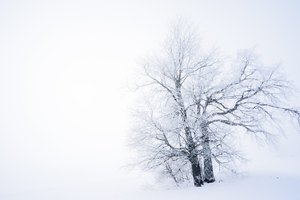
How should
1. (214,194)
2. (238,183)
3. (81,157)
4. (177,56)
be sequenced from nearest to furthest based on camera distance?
(214,194)
(238,183)
(177,56)
(81,157)

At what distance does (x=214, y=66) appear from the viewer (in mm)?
19562

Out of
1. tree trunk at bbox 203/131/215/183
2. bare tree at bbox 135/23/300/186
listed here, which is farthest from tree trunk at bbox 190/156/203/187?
tree trunk at bbox 203/131/215/183

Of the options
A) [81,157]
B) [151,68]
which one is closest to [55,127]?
[81,157]

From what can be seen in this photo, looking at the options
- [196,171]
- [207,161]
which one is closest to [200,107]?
[207,161]

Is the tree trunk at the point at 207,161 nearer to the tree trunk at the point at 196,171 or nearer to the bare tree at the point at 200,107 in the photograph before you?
the bare tree at the point at 200,107

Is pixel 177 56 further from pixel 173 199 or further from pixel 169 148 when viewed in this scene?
pixel 173 199

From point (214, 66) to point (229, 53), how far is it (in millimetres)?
1551

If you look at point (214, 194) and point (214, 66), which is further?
point (214, 66)

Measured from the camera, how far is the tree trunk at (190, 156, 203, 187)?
1828 cm

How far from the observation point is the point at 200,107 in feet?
64.3

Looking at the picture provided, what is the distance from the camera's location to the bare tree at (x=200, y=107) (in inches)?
708

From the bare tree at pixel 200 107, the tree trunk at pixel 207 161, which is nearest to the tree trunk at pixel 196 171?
the bare tree at pixel 200 107

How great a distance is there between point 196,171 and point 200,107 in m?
3.97

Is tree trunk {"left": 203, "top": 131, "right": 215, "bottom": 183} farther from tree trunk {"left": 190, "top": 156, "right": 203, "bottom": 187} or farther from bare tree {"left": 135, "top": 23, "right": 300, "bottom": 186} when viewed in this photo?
tree trunk {"left": 190, "top": 156, "right": 203, "bottom": 187}
